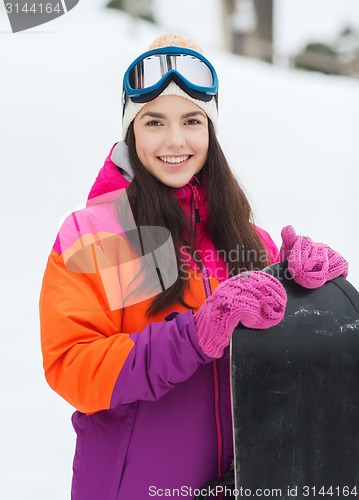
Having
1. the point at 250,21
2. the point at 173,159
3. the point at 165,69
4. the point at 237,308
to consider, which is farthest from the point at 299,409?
the point at 250,21

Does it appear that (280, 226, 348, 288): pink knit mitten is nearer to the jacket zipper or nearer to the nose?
the jacket zipper

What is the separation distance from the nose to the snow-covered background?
4.68ft

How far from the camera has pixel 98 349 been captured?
5.04ft

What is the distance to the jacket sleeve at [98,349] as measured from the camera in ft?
5.01

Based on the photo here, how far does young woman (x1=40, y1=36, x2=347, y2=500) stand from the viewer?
1535 mm

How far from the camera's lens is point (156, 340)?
1.54m

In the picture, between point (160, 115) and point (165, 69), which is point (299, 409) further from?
Answer: point (165, 69)

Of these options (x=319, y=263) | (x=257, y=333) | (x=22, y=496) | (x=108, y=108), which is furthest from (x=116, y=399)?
(x=108, y=108)

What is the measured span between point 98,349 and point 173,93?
0.78m

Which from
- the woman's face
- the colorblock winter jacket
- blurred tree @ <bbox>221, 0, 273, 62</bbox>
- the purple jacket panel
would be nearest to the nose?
the woman's face

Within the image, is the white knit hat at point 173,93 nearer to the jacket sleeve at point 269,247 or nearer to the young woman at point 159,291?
the young woman at point 159,291

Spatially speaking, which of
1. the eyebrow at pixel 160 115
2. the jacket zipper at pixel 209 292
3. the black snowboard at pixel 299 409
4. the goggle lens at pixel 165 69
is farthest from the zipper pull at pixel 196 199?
the black snowboard at pixel 299 409

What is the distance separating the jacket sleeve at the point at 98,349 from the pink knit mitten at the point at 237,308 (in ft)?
0.13

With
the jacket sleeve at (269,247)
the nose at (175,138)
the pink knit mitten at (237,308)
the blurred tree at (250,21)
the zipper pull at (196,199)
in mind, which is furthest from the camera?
the blurred tree at (250,21)
